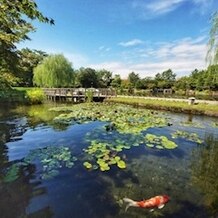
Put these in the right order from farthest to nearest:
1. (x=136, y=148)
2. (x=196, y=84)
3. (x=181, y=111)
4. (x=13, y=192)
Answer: (x=196, y=84) < (x=181, y=111) < (x=136, y=148) < (x=13, y=192)

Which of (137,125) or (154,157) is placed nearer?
(154,157)

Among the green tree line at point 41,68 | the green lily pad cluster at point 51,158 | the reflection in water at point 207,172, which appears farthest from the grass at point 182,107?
the green lily pad cluster at point 51,158

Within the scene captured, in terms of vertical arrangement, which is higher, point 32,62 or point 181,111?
point 32,62

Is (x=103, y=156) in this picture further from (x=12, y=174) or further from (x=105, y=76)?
(x=105, y=76)

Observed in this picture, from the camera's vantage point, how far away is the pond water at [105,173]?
16.6ft

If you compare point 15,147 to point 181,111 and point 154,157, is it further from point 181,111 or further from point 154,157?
point 181,111

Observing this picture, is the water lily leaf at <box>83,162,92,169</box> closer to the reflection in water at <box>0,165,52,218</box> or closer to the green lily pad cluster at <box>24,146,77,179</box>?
the green lily pad cluster at <box>24,146,77,179</box>

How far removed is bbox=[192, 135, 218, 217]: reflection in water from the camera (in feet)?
18.1

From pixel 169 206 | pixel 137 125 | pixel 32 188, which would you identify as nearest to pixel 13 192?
pixel 32 188

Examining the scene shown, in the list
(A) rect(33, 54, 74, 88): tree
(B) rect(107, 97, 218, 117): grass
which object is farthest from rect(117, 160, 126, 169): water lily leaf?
(A) rect(33, 54, 74, 88): tree

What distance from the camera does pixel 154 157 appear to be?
8.28 meters

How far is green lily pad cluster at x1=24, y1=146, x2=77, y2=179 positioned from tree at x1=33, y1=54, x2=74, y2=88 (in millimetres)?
34939

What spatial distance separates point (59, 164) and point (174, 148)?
4.85m

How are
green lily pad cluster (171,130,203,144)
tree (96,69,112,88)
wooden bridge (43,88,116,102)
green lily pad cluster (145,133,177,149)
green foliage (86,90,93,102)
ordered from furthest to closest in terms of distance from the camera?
tree (96,69,112,88)
wooden bridge (43,88,116,102)
green foliage (86,90,93,102)
green lily pad cluster (171,130,203,144)
green lily pad cluster (145,133,177,149)
